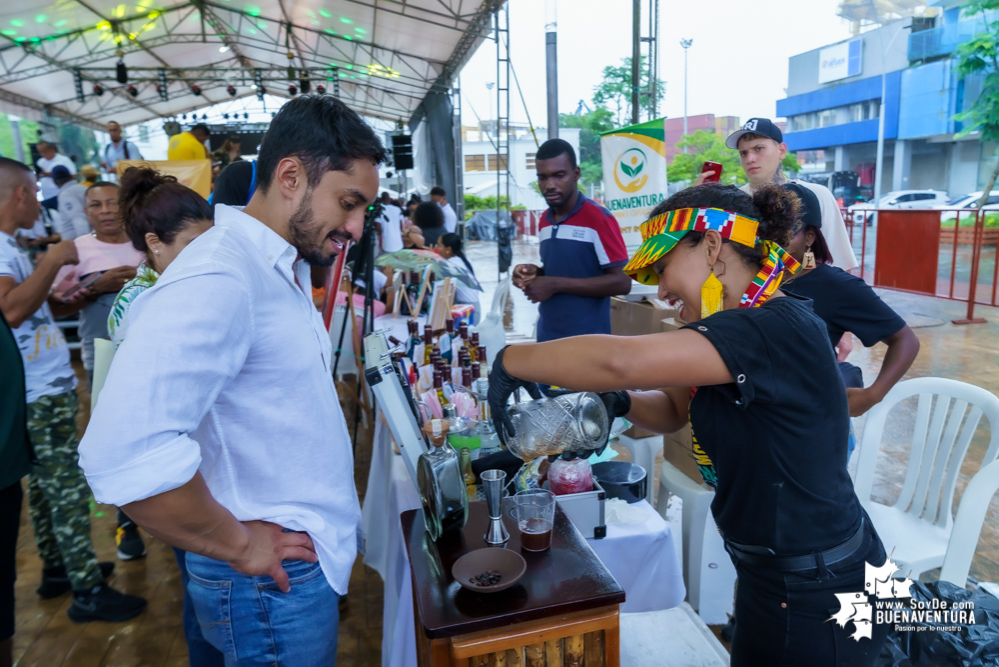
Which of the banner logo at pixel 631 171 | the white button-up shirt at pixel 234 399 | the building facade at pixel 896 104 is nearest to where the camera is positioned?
the white button-up shirt at pixel 234 399

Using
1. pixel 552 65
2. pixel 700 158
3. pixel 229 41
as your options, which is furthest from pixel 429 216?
pixel 700 158

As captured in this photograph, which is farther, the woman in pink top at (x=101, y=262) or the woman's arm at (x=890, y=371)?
the woman in pink top at (x=101, y=262)

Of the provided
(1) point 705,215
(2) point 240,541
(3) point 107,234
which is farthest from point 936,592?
(3) point 107,234

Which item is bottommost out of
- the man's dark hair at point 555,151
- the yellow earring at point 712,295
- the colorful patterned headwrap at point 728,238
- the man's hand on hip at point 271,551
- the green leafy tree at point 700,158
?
the man's hand on hip at point 271,551

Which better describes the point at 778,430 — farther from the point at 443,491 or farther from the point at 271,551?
the point at 271,551

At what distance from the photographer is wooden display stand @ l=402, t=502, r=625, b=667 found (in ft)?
3.38

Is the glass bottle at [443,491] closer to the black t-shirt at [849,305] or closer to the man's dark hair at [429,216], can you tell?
the black t-shirt at [849,305]

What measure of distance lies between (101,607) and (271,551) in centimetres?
208

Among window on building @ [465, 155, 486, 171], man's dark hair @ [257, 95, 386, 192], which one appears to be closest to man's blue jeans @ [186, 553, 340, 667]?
man's dark hair @ [257, 95, 386, 192]

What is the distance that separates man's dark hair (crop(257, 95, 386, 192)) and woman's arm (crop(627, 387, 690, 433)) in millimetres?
830

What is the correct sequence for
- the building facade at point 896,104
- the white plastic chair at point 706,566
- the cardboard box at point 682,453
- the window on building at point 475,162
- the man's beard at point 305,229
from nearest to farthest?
the man's beard at point 305,229 → the white plastic chair at point 706,566 → the cardboard box at point 682,453 → the building facade at point 896,104 → the window on building at point 475,162

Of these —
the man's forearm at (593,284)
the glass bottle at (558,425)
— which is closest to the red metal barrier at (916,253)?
the man's forearm at (593,284)

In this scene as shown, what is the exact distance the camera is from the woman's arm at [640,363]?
948mm

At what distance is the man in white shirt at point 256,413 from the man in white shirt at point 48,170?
8281 millimetres
